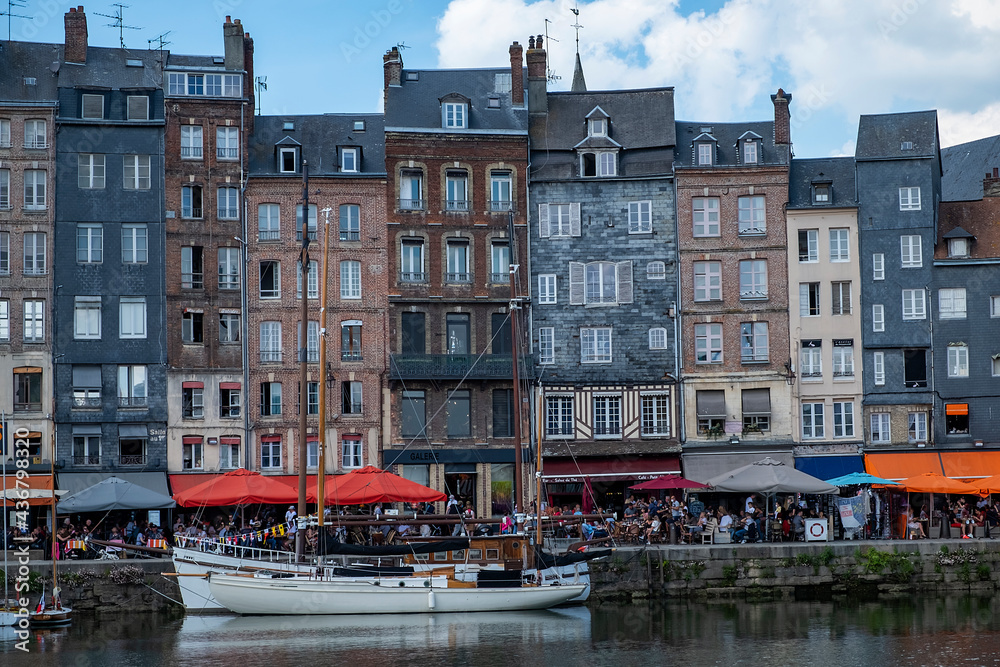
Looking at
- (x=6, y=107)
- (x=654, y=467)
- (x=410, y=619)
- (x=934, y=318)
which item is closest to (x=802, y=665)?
(x=410, y=619)

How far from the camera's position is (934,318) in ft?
167

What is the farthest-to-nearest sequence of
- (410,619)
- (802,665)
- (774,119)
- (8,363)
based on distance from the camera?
(774,119), (8,363), (410,619), (802,665)

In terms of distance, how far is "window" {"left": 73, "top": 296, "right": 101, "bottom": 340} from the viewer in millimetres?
49500

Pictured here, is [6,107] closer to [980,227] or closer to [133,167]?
[133,167]

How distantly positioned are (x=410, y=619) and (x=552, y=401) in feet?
50.6

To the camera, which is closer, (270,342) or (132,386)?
(132,386)

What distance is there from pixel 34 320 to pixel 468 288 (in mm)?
15380

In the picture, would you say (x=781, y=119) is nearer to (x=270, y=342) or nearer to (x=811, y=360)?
(x=811, y=360)

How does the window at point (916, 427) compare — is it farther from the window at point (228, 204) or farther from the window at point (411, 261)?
the window at point (228, 204)

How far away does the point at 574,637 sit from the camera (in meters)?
34.5

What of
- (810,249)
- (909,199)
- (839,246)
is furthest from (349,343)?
(909,199)

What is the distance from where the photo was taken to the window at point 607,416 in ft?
167

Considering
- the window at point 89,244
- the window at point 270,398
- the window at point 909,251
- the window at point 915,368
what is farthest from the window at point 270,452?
the window at point 909,251

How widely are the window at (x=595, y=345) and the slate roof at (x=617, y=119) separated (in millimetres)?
6937
